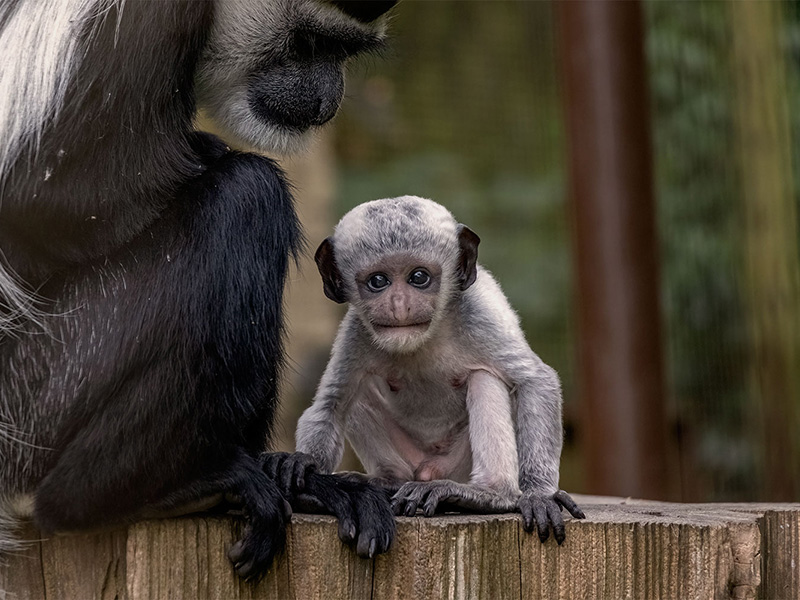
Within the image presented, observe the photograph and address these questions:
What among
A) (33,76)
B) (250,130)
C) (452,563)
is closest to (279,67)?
(250,130)

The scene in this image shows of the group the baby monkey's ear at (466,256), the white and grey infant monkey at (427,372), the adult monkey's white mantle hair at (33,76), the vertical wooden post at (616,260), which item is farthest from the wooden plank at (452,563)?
the vertical wooden post at (616,260)

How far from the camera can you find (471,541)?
5.47 feet

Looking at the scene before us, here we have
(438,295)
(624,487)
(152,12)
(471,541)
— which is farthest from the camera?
(624,487)

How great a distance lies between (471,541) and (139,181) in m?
0.81

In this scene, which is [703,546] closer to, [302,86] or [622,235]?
[302,86]

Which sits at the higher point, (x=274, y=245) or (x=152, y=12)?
(x=152, y=12)

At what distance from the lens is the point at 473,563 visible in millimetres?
1665

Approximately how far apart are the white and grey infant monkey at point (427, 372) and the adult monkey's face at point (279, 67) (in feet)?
0.80

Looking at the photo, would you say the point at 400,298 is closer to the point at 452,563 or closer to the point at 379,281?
the point at 379,281

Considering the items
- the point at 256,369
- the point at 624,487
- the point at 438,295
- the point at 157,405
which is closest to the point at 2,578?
the point at 157,405

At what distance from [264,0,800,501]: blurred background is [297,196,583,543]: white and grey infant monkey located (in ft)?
0.58

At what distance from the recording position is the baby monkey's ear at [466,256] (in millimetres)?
2076

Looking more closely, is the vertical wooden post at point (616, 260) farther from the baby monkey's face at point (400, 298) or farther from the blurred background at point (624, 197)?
the baby monkey's face at point (400, 298)

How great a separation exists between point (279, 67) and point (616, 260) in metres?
1.60
